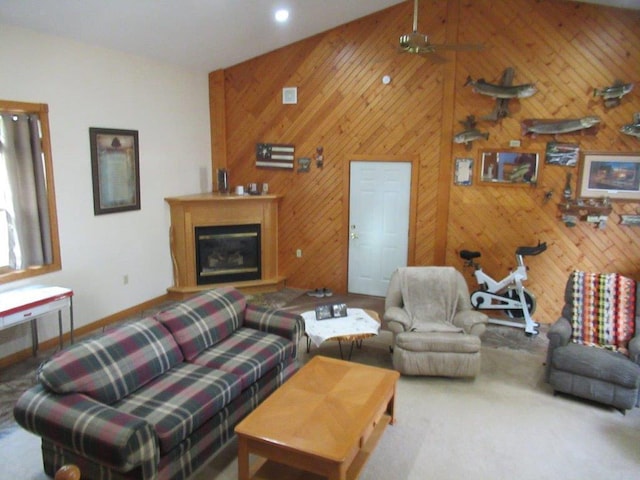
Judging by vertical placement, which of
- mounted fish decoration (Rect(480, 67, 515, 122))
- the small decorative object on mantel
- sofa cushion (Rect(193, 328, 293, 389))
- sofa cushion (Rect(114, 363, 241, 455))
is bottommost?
sofa cushion (Rect(114, 363, 241, 455))

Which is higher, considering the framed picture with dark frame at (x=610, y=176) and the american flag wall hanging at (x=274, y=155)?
the american flag wall hanging at (x=274, y=155)

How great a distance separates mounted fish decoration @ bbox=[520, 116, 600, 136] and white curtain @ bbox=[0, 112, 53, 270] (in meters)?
5.25

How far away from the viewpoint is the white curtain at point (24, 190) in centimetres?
445

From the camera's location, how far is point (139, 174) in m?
5.88

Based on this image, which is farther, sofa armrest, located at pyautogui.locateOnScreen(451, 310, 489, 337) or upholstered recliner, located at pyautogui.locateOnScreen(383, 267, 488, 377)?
sofa armrest, located at pyautogui.locateOnScreen(451, 310, 489, 337)

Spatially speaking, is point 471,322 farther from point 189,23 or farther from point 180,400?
point 189,23

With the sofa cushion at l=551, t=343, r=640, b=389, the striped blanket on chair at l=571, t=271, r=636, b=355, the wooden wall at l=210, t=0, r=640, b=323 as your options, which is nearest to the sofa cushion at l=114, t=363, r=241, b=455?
the sofa cushion at l=551, t=343, r=640, b=389

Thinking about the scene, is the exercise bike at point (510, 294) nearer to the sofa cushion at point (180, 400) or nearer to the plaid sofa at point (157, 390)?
the plaid sofa at point (157, 390)

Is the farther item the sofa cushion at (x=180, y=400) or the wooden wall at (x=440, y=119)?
the wooden wall at (x=440, y=119)

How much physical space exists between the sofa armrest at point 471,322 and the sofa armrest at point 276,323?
60.9 inches

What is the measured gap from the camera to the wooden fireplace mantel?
254 inches

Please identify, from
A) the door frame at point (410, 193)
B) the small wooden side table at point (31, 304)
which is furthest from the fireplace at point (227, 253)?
the small wooden side table at point (31, 304)

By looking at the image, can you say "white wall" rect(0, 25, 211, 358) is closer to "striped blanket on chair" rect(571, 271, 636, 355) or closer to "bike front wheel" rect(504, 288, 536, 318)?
"bike front wheel" rect(504, 288, 536, 318)

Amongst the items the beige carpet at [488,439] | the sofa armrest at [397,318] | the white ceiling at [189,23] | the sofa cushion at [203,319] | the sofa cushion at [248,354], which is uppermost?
the white ceiling at [189,23]
